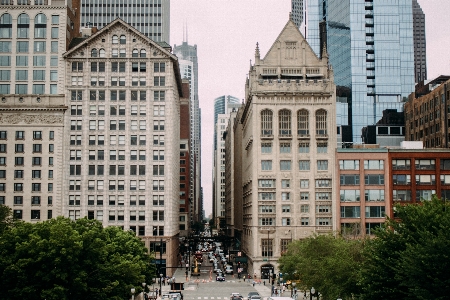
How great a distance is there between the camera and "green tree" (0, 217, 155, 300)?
58.6m

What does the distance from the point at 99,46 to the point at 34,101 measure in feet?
57.6

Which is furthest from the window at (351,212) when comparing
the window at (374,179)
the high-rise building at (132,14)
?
the high-rise building at (132,14)

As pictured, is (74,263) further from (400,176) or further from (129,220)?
(400,176)

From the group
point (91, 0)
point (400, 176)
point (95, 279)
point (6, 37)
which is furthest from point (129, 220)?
point (91, 0)

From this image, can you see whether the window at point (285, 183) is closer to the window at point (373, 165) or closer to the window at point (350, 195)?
the window at point (350, 195)

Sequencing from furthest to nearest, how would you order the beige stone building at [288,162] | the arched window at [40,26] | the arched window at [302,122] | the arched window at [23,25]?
the arched window at [23,25], the arched window at [40,26], the arched window at [302,122], the beige stone building at [288,162]

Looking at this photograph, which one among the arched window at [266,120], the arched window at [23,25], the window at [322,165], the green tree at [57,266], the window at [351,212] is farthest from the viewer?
the arched window at [23,25]

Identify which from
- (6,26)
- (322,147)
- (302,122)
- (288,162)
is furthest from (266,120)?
(6,26)

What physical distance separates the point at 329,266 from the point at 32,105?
83211 mm

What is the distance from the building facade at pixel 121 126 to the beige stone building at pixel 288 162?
61.5 ft

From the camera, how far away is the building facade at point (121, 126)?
5108 inches

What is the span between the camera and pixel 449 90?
452ft

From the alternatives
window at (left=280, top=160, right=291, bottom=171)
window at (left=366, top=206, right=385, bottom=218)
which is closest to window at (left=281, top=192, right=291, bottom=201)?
window at (left=280, top=160, right=291, bottom=171)

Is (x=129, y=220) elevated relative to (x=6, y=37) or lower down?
lower down
